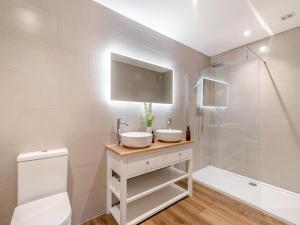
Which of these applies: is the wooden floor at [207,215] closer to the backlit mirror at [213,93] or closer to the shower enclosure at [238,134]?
the shower enclosure at [238,134]

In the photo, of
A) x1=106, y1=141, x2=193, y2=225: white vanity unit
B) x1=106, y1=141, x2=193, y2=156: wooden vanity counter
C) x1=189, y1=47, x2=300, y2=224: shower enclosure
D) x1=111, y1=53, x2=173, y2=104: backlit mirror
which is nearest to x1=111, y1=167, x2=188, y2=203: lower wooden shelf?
x1=106, y1=141, x2=193, y2=225: white vanity unit

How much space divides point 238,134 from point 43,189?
2836mm

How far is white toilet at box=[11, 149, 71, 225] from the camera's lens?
100 centimetres

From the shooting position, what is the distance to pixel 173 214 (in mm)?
1705

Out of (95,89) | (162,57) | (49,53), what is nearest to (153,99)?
(162,57)

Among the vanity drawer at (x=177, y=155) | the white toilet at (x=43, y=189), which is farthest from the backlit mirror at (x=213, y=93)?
the white toilet at (x=43, y=189)

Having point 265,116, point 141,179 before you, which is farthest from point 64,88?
point 265,116

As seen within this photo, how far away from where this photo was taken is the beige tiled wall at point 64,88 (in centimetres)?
120

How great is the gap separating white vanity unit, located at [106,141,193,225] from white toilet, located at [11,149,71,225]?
0.48 meters

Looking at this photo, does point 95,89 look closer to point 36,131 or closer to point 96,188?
point 36,131

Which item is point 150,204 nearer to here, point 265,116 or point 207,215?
point 207,215

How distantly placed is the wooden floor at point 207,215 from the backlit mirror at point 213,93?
1.62 meters

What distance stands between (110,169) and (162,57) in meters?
1.72

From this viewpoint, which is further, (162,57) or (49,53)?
(162,57)
